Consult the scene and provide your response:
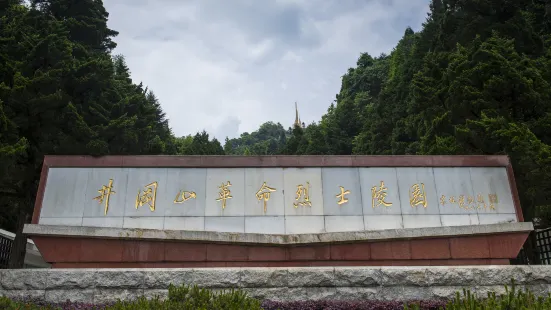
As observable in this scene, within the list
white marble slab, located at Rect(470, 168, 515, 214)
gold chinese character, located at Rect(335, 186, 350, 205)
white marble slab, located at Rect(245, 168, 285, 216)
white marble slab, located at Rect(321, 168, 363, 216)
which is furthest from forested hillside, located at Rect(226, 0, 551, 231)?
white marble slab, located at Rect(245, 168, 285, 216)

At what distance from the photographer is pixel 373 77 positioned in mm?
42781

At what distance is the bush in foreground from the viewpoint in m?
4.04

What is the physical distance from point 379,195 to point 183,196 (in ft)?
9.93

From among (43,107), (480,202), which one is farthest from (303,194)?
(43,107)

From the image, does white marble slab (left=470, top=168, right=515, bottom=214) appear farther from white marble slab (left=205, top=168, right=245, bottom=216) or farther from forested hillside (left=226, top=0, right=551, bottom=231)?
white marble slab (left=205, top=168, right=245, bottom=216)

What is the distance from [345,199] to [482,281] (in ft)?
7.74

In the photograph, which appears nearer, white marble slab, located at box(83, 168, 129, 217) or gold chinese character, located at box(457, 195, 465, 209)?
white marble slab, located at box(83, 168, 129, 217)

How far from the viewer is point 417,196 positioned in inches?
316

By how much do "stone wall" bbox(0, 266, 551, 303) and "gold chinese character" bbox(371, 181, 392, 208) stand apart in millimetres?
1861

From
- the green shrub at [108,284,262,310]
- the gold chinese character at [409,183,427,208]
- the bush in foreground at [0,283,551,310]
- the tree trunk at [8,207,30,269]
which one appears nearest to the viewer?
the bush in foreground at [0,283,551,310]

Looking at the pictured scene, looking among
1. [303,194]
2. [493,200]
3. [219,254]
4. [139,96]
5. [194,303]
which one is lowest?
[194,303]

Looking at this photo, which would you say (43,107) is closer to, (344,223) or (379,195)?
(344,223)

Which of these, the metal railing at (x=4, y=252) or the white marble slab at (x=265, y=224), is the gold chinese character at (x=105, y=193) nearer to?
the white marble slab at (x=265, y=224)

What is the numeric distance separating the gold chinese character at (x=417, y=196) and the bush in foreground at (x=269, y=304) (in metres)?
2.49
